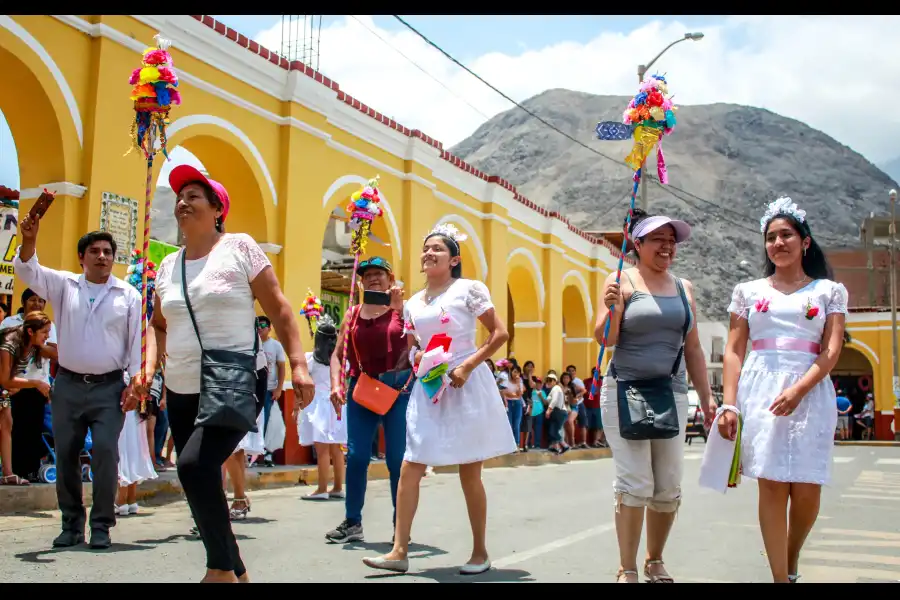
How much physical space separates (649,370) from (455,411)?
1.21 meters

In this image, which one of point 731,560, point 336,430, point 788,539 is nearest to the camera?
point 788,539

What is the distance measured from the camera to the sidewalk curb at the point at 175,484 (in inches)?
321

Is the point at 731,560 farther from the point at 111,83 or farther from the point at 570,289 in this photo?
the point at 570,289

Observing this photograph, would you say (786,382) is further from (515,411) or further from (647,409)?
(515,411)

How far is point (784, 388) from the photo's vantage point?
483 centimetres

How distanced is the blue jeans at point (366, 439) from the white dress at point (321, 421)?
2.81 m

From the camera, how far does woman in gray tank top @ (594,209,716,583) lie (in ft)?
15.9

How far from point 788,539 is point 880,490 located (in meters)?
8.33

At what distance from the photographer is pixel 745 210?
129 m

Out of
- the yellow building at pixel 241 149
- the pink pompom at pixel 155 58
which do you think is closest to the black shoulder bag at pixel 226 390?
the pink pompom at pixel 155 58

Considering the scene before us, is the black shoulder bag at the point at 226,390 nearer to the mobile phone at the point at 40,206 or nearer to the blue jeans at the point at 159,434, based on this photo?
the mobile phone at the point at 40,206

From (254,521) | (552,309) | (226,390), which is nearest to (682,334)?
(226,390)
